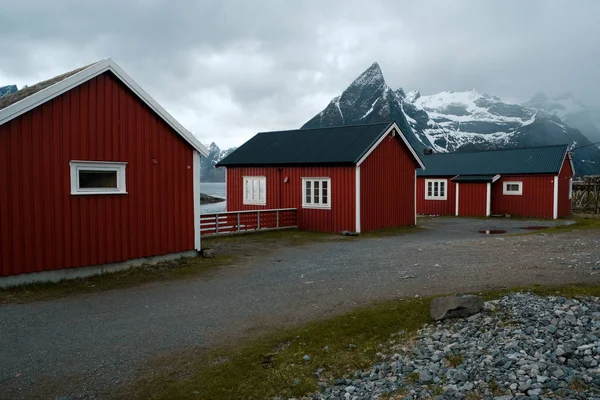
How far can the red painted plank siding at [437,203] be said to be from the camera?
33375mm

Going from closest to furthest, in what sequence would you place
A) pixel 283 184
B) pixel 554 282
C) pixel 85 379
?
pixel 85 379
pixel 554 282
pixel 283 184

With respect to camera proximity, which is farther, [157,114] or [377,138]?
[377,138]

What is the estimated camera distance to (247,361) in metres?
6.17

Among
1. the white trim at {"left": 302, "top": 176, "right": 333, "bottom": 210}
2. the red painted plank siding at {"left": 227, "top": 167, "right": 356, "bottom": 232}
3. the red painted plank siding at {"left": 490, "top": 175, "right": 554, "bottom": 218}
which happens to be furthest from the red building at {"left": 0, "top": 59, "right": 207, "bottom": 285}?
the red painted plank siding at {"left": 490, "top": 175, "right": 554, "bottom": 218}

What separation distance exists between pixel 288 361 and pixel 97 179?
26.4 ft

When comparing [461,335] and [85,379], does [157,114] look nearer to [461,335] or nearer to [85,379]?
[85,379]

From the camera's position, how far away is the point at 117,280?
11391 mm

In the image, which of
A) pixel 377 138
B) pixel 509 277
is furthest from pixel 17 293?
pixel 377 138

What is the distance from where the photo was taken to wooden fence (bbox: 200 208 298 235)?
19.4 metres

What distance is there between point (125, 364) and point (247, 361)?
1.58 m

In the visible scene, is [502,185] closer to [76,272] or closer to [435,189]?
[435,189]

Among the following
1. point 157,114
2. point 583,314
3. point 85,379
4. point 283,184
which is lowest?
point 85,379

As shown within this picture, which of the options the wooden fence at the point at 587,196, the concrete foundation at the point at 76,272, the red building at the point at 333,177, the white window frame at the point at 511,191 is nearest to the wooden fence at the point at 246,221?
the red building at the point at 333,177

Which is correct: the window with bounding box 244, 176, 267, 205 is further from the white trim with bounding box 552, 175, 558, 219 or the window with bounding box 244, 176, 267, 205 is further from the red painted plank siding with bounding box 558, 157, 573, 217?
the red painted plank siding with bounding box 558, 157, 573, 217
